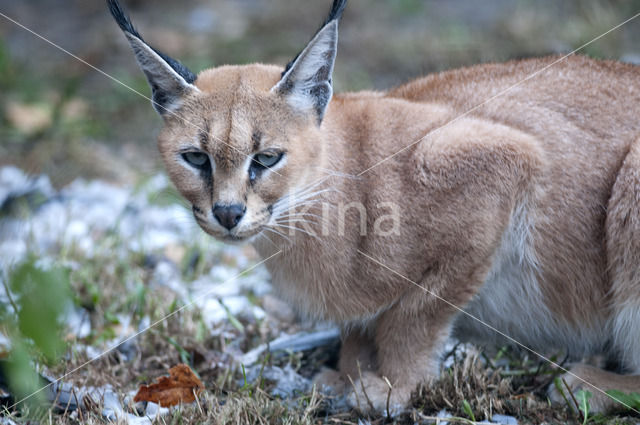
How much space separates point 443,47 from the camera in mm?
7523

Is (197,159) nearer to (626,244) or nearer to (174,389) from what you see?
(174,389)

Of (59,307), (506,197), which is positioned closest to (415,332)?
(506,197)

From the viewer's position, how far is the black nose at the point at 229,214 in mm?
3105

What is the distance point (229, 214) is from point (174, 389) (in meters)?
0.96

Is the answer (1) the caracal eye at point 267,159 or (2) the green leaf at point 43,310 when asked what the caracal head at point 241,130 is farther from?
(2) the green leaf at point 43,310

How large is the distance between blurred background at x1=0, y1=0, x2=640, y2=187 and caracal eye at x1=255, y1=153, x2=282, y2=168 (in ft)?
8.94

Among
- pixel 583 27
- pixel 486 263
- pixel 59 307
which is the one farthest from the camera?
pixel 583 27

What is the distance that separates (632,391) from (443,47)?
493 centimetres

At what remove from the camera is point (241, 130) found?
126 inches

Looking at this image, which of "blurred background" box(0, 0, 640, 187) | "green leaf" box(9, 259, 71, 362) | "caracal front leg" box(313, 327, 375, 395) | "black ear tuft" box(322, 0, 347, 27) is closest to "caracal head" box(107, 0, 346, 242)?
"black ear tuft" box(322, 0, 347, 27)

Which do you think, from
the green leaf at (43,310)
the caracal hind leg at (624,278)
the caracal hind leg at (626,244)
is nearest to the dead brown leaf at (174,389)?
the green leaf at (43,310)

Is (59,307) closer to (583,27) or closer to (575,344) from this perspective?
(575,344)

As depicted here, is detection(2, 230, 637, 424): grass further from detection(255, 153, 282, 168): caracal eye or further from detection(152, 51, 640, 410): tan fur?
detection(255, 153, 282, 168): caracal eye

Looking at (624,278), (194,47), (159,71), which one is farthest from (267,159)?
(194,47)
